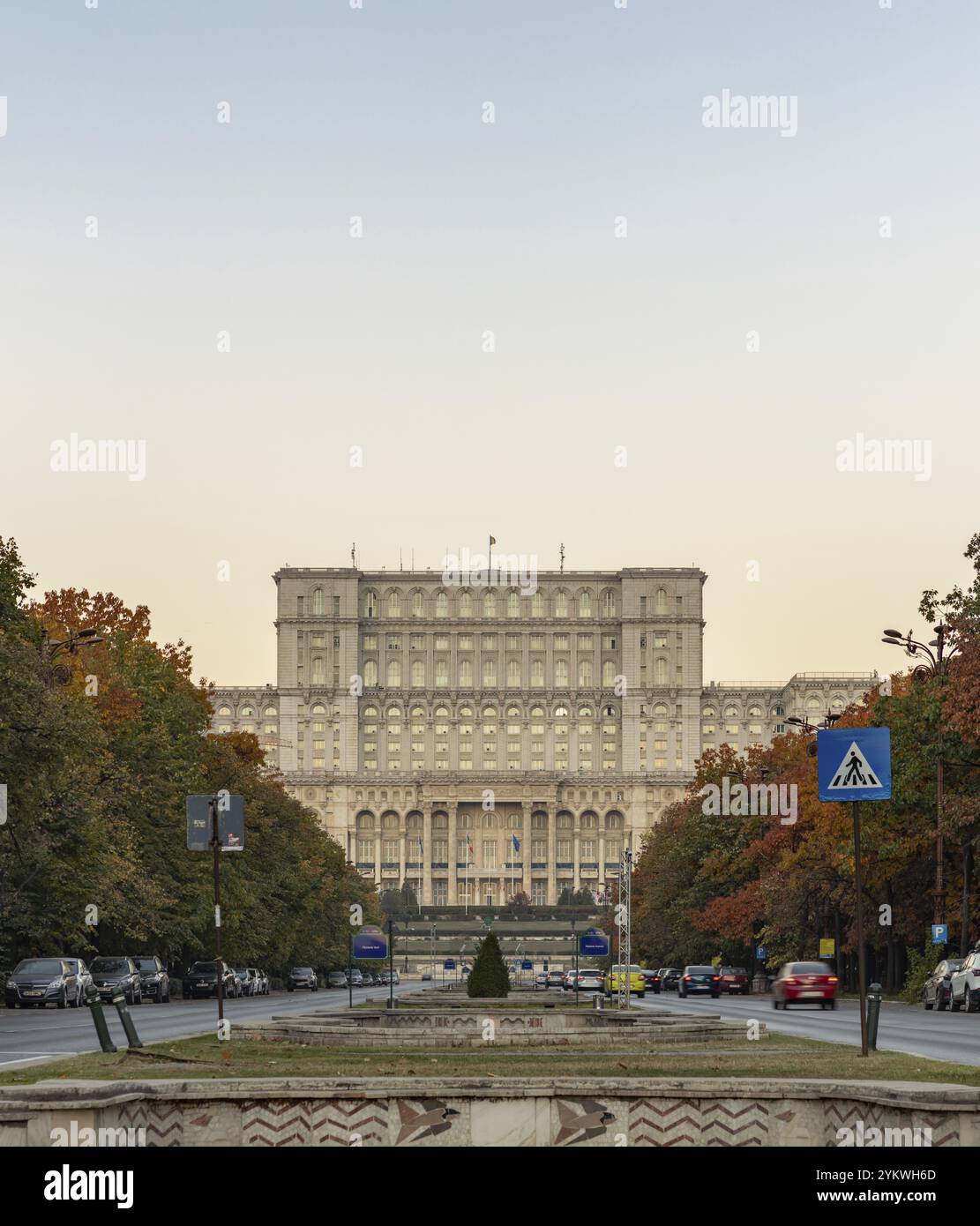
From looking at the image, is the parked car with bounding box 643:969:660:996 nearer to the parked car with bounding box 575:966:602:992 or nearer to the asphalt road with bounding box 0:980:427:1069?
the parked car with bounding box 575:966:602:992

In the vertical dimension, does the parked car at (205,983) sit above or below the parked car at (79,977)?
below

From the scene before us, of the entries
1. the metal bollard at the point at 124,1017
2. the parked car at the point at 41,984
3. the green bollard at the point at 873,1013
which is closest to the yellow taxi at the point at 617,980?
the parked car at the point at 41,984

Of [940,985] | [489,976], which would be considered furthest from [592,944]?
[489,976]

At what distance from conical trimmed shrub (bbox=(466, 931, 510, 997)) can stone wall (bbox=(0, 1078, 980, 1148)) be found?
27.6 meters

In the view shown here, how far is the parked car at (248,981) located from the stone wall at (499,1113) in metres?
62.1

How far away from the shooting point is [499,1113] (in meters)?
12.9

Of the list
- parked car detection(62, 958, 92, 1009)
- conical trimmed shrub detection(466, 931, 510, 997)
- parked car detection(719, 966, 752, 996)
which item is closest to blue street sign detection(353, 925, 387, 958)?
parked car detection(62, 958, 92, 1009)

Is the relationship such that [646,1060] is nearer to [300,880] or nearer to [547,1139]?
[547,1139]

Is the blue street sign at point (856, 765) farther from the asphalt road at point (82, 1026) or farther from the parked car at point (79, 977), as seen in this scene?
the parked car at point (79, 977)

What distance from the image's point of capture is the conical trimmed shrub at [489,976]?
40531 mm

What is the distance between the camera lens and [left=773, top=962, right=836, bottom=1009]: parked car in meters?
55.8

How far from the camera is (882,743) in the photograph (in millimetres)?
21250

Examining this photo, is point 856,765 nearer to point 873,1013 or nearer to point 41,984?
point 873,1013
